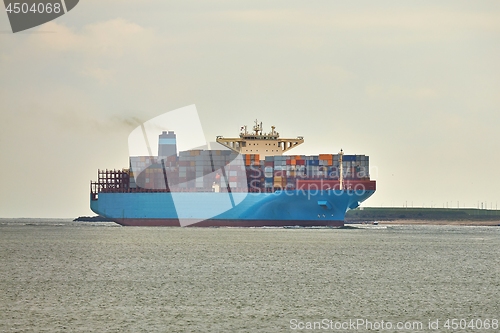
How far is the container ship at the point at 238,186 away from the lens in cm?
7369

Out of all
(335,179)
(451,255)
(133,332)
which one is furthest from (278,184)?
(133,332)

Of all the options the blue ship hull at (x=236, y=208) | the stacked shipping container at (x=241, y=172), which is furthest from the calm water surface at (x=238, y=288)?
the stacked shipping container at (x=241, y=172)

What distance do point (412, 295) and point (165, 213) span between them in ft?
175

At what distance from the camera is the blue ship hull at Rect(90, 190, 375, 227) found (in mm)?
73562

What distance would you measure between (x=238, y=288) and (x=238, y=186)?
44763 mm

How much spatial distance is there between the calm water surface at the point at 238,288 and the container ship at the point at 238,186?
21559mm

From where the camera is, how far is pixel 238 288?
3200 cm

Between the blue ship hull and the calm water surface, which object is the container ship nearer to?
the blue ship hull

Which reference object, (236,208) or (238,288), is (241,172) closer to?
(236,208)

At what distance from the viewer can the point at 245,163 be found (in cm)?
7738

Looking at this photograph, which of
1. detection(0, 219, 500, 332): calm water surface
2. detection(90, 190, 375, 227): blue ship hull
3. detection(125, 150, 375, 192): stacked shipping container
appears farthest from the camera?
detection(125, 150, 375, 192): stacked shipping container

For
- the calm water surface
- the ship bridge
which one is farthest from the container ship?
the calm water surface

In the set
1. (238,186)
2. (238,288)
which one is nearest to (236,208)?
(238,186)

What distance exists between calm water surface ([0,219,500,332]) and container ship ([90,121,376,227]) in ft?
70.7
